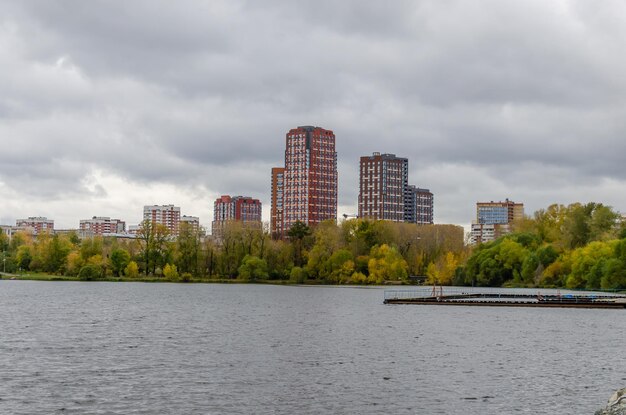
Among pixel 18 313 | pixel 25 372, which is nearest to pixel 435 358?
pixel 25 372

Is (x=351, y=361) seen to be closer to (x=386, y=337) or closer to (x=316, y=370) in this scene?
(x=316, y=370)

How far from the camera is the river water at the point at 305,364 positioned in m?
40.7

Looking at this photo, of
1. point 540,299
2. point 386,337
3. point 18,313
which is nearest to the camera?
point 386,337

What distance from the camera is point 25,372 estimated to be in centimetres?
4947

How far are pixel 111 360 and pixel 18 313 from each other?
180ft

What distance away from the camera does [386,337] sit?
75062 mm

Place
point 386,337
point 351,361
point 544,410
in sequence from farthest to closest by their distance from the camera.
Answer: point 386,337 → point 351,361 → point 544,410

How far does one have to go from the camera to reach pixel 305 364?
182 ft

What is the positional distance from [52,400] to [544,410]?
85.0ft

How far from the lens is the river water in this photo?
40.7 m

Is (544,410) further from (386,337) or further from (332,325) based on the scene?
(332,325)

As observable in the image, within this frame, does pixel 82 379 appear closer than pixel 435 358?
Yes

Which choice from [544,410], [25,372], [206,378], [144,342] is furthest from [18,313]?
[544,410]

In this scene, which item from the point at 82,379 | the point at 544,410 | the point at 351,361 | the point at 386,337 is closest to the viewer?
the point at 544,410
